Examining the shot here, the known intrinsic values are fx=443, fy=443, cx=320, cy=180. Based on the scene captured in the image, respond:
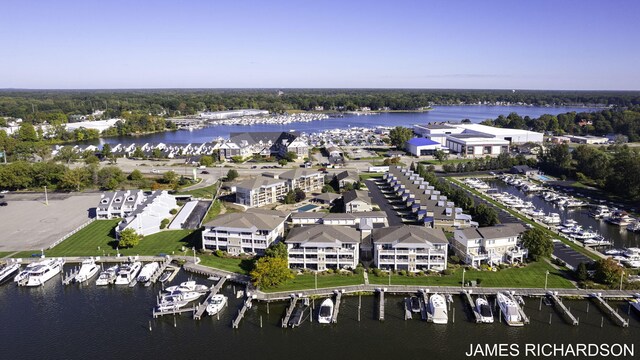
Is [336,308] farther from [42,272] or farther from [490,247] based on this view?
[42,272]

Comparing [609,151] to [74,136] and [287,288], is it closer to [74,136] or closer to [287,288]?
[287,288]

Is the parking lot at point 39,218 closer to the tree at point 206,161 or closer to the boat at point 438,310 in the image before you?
the tree at point 206,161

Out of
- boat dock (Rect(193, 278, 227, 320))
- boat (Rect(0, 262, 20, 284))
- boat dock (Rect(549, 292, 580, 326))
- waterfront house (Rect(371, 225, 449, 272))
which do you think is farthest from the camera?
boat (Rect(0, 262, 20, 284))

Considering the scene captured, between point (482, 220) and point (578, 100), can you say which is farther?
point (578, 100)

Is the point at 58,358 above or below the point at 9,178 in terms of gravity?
below

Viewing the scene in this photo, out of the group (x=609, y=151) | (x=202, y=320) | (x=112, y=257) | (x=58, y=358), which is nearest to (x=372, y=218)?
(x=202, y=320)

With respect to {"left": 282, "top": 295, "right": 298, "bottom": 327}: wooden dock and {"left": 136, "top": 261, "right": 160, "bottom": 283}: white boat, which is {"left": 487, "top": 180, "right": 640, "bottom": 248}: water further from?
{"left": 136, "top": 261, "right": 160, "bottom": 283}: white boat

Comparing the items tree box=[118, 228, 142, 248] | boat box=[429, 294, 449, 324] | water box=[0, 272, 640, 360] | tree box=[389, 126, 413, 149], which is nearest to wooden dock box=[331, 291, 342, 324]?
water box=[0, 272, 640, 360]
